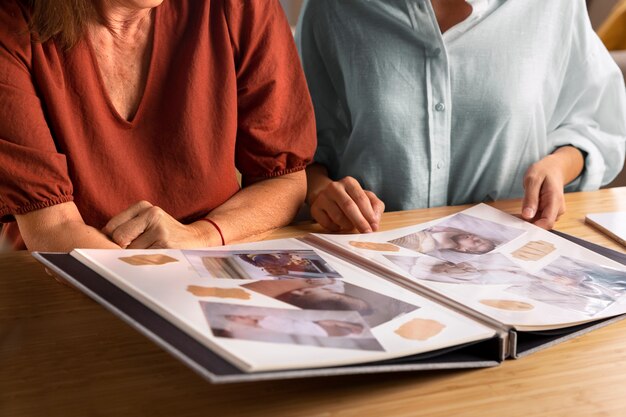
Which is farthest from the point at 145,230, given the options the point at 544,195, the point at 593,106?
the point at 593,106

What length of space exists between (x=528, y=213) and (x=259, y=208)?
0.38m

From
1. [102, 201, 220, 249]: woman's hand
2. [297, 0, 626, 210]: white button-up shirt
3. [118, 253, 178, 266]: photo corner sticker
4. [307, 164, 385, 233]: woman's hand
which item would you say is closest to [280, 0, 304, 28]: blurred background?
[297, 0, 626, 210]: white button-up shirt

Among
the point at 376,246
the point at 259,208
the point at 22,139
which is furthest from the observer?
the point at 259,208

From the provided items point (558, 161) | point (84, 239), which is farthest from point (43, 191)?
point (558, 161)

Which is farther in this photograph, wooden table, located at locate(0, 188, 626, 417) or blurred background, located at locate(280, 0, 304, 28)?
blurred background, located at locate(280, 0, 304, 28)

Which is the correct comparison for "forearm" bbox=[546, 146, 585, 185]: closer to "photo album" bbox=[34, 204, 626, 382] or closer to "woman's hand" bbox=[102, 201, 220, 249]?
"photo album" bbox=[34, 204, 626, 382]

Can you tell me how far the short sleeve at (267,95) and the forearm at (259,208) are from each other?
3 cm

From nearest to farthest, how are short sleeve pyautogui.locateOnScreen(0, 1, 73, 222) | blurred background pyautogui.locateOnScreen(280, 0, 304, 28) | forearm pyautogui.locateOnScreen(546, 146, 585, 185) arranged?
short sleeve pyautogui.locateOnScreen(0, 1, 73, 222), forearm pyautogui.locateOnScreen(546, 146, 585, 185), blurred background pyautogui.locateOnScreen(280, 0, 304, 28)

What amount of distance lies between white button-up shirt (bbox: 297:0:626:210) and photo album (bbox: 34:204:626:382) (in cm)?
44

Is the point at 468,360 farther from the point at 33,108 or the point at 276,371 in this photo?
the point at 33,108

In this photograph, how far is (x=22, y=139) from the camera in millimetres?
1064

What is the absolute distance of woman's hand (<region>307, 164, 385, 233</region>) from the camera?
109 centimetres

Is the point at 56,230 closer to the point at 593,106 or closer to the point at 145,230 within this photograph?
the point at 145,230

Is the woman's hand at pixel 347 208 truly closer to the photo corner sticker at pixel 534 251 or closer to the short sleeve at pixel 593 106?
the photo corner sticker at pixel 534 251
